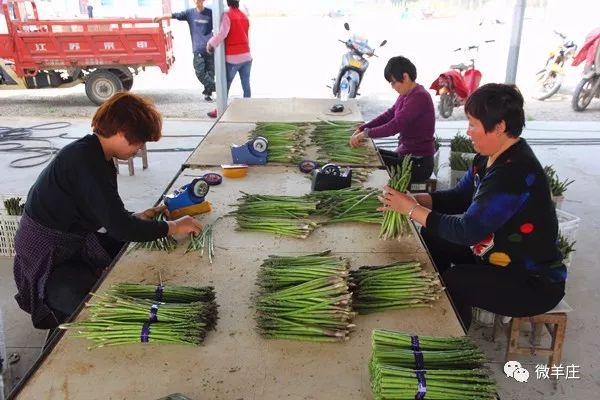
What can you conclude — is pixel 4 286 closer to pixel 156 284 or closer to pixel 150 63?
pixel 156 284

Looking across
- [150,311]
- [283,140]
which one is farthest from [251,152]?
[150,311]

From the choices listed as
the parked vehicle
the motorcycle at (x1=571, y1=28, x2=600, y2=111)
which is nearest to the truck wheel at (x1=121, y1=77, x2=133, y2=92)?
the parked vehicle

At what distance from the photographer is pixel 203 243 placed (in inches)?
96.8

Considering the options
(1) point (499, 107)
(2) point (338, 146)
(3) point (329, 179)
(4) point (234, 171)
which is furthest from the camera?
(2) point (338, 146)

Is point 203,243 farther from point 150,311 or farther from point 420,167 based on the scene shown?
point 420,167

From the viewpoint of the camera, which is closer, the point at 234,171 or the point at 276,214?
the point at 276,214

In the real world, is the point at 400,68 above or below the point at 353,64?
above

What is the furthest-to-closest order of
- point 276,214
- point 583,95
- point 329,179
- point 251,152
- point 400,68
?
point 583,95, point 400,68, point 251,152, point 329,179, point 276,214

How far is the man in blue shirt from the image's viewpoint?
852 centimetres

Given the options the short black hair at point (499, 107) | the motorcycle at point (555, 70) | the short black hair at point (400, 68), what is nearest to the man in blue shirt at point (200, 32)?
the short black hair at point (400, 68)

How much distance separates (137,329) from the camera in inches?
69.4

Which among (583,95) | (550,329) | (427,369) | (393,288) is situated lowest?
(583,95)

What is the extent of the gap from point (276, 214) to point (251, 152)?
1.01m

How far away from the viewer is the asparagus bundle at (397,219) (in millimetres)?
2535
